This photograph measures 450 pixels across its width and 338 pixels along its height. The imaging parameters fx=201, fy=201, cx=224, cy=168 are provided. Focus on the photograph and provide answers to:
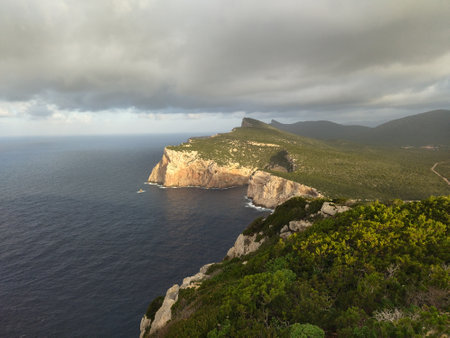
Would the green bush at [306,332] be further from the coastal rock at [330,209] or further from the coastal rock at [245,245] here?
the coastal rock at [245,245]

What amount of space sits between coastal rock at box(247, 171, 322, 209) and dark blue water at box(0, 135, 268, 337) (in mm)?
9189

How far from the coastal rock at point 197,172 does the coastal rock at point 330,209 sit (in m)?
100

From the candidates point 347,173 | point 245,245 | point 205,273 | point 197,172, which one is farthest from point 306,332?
point 197,172

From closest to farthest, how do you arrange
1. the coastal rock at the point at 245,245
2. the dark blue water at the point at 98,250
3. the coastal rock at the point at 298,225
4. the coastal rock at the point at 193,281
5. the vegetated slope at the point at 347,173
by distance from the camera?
the coastal rock at the point at 193,281 < the coastal rock at the point at 298,225 < the coastal rock at the point at 245,245 < the dark blue water at the point at 98,250 < the vegetated slope at the point at 347,173

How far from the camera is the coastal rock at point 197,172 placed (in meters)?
123

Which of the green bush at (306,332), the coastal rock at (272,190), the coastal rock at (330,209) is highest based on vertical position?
the green bush at (306,332)

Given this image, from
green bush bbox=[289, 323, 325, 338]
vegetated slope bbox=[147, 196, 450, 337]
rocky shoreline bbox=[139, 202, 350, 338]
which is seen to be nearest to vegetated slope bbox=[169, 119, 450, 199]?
rocky shoreline bbox=[139, 202, 350, 338]

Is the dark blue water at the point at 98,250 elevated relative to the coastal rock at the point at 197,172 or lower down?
lower down

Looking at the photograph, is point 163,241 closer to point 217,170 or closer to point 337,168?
point 217,170

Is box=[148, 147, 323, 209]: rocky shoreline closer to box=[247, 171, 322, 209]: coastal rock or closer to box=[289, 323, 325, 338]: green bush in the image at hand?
box=[247, 171, 322, 209]: coastal rock

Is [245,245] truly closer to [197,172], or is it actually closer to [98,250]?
[98,250]

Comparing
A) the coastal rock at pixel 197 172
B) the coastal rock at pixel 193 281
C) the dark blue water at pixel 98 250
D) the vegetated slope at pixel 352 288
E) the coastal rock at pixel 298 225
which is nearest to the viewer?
the vegetated slope at pixel 352 288

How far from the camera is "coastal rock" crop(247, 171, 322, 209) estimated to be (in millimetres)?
81688

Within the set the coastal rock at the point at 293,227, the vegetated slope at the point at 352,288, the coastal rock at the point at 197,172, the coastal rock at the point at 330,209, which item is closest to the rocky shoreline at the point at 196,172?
the coastal rock at the point at 197,172
